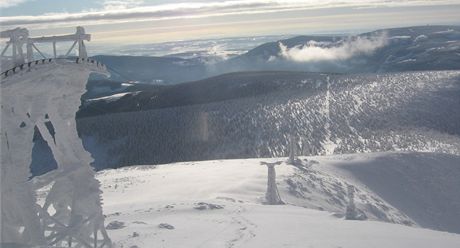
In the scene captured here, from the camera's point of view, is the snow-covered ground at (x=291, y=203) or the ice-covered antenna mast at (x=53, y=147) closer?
the ice-covered antenna mast at (x=53, y=147)

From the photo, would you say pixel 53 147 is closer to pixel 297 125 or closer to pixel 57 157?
pixel 57 157

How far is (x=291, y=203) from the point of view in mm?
27484

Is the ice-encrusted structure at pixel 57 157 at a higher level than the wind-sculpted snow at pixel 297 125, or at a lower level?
higher

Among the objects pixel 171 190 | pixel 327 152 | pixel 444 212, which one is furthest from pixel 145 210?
pixel 327 152

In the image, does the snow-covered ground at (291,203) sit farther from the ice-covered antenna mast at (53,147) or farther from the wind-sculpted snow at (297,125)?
the wind-sculpted snow at (297,125)

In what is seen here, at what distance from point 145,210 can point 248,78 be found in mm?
120626

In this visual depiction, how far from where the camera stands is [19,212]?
45.5 ft

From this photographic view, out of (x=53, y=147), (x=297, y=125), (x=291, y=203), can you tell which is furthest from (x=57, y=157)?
(x=297, y=125)

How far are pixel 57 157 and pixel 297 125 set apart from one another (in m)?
70.5

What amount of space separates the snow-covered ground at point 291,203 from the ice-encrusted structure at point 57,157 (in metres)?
2.11

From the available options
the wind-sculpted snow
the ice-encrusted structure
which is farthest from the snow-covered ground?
the wind-sculpted snow

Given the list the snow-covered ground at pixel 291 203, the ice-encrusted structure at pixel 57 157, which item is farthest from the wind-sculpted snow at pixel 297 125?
the ice-encrusted structure at pixel 57 157

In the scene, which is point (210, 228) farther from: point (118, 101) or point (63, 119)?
point (118, 101)

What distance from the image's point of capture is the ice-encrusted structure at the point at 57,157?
13.7m
